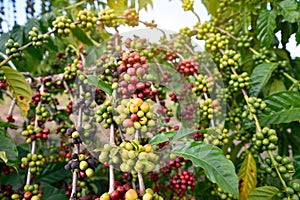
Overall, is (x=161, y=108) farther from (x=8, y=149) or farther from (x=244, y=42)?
(x=244, y=42)

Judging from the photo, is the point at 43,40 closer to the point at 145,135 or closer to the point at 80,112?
the point at 80,112

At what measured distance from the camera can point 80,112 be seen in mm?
1251

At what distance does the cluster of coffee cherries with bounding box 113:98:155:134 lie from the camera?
0.94 metres

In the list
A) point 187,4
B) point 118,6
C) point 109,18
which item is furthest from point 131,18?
point 118,6

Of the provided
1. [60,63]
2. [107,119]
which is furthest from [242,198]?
[60,63]

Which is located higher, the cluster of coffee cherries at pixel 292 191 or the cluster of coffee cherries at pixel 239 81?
the cluster of coffee cherries at pixel 239 81

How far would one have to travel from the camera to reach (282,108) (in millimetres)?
1334

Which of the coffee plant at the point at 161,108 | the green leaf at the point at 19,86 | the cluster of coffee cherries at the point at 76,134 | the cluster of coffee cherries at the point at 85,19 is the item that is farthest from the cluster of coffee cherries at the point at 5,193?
the cluster of coffee cherries at the point at 85,19

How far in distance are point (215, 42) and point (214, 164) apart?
1.04 meters

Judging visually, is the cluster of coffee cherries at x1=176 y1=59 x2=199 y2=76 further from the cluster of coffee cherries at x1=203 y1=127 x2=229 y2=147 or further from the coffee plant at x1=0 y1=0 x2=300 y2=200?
the cluster of coffee cherries at x1=203 y1=127 x2=229 y2=147

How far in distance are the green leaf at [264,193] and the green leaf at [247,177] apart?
20 centimetres

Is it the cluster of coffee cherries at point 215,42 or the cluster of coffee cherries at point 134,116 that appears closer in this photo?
the cluster of coffee cherries at point 134,116

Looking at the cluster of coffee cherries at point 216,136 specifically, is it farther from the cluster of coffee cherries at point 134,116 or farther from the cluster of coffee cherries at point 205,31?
the cluster of coffee cherries at point 205,31

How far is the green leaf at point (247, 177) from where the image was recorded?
1.41 m
